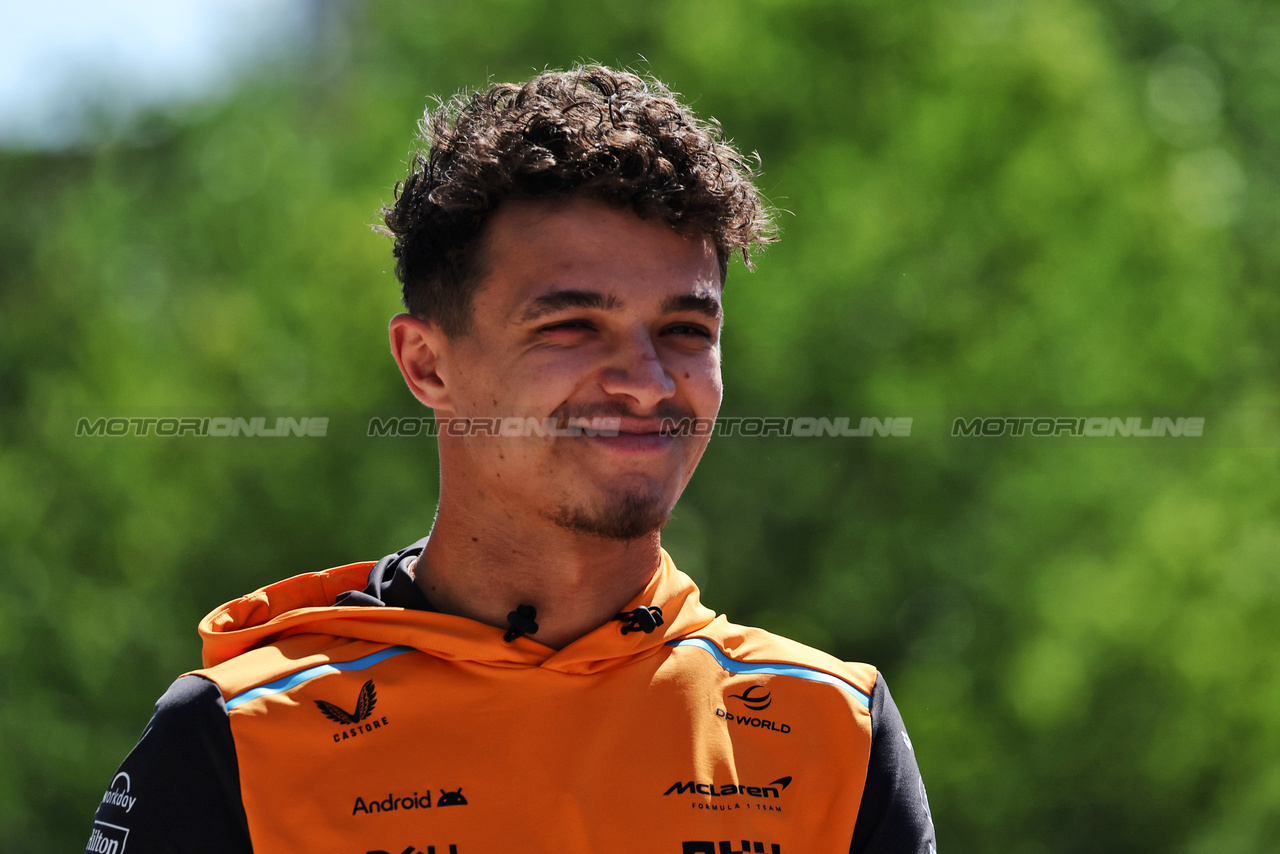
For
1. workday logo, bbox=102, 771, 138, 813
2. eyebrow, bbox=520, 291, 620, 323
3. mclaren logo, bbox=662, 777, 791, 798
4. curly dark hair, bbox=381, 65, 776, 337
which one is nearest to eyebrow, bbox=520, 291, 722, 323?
eyebrow, bbox=520, 291, 620, 323

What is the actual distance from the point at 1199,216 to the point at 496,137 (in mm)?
10108

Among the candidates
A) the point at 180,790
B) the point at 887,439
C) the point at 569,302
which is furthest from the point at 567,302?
the point at 887,439

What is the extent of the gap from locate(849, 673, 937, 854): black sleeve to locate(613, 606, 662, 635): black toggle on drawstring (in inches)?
18.8

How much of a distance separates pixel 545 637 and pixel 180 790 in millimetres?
726

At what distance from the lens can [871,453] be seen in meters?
10.7

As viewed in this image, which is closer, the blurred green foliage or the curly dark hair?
the curly dark hair

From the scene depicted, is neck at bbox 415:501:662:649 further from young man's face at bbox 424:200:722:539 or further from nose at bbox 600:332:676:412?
nose at bbox 600:332:676:412

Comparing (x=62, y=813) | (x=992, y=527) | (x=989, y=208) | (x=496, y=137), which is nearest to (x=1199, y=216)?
(x=989, y=208)

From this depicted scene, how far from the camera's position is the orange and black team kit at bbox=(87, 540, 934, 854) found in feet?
7.19

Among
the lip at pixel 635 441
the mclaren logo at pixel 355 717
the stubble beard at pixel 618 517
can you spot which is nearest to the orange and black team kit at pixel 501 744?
the mclaren logo at pixel 355 717

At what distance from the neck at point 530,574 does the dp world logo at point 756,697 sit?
308 mm

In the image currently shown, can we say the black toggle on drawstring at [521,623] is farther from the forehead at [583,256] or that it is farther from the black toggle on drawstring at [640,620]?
the forehead at [583,256]

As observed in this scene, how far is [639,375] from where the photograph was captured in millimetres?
2318

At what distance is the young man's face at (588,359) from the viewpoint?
2.33 metres
